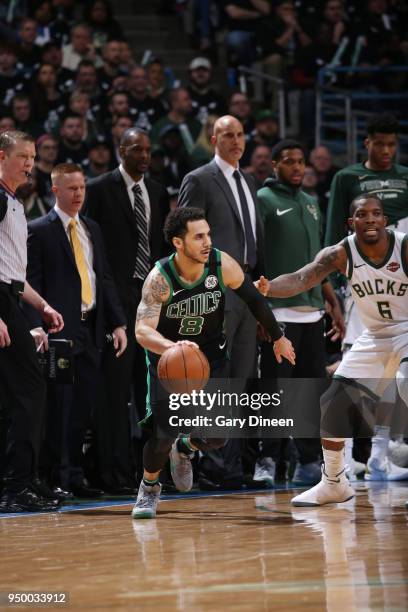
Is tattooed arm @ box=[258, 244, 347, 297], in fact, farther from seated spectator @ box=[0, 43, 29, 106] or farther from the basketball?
seated spectator @ box=[0, 43, 29, 106]

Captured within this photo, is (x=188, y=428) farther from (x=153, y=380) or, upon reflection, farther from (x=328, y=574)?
(x=328, y=574)

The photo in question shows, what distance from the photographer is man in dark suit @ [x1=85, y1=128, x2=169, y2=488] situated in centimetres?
802

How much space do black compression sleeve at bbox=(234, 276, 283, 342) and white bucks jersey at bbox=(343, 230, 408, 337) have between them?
632mm

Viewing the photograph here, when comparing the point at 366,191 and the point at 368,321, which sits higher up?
the point at 366,191

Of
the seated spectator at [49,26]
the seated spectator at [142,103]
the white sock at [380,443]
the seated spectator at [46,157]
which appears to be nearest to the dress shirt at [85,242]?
the white sock at [380,443]

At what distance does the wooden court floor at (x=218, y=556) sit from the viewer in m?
4.29

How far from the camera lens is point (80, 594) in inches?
172

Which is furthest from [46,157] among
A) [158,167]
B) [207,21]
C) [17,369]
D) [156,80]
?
[207,21]

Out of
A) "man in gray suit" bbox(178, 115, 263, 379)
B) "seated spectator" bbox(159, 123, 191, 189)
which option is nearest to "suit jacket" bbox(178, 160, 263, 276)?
"man in gray suit" bbox(178, 115, 263, 379)

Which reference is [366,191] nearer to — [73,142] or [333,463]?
[333,463]

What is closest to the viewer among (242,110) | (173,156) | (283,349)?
(283,349)

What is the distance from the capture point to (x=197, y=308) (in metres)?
6.84

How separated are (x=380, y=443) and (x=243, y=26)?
743 cm

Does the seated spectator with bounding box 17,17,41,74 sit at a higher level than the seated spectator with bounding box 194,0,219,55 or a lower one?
lower
